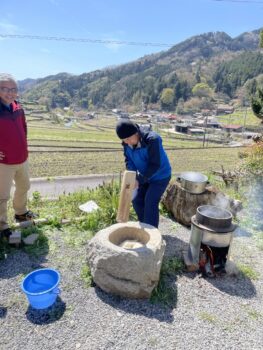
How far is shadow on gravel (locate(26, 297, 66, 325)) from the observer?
2.76 metres

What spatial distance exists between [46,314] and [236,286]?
2.07 metres

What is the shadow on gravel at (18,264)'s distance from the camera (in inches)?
135

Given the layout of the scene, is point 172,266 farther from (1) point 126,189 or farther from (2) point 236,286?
(1) point 126,189

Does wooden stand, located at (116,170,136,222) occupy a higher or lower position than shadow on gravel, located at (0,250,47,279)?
higher

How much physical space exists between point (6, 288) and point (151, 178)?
6.72 feet

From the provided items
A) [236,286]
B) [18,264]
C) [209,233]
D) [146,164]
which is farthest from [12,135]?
[236,286]

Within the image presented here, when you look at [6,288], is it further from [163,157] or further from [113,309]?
[163,157]

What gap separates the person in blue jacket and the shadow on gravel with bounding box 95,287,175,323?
1.17 meters

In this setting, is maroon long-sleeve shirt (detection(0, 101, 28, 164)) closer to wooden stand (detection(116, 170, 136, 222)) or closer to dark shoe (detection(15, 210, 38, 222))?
dark shoe (detection(15, 210, 38, 222))

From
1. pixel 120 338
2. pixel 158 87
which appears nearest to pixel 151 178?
pixel 120 338

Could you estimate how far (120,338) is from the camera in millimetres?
2604

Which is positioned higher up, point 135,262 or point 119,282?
point 135,262

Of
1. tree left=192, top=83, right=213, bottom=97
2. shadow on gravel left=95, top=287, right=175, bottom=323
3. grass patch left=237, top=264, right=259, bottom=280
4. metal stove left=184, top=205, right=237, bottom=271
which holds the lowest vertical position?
grass patch left=237, top=264, right=259, bottom=280

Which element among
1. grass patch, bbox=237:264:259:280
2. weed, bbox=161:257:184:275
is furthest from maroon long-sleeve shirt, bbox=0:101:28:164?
grass patch, bbox=237:264:259:280
